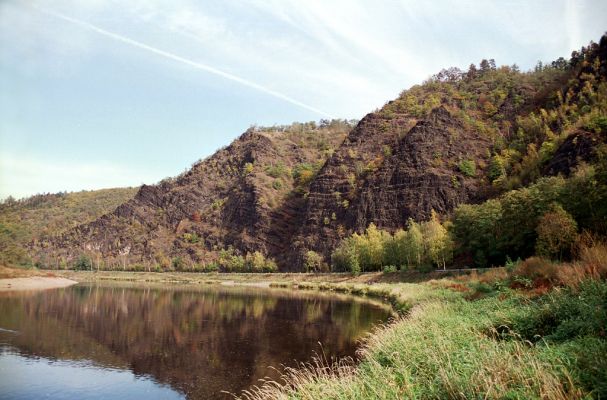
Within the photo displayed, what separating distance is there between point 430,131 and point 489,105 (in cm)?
3544

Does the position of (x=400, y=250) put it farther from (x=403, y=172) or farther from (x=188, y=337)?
(x=188, y=337)

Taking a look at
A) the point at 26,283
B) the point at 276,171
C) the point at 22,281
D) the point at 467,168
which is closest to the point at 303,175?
the point at 276,171

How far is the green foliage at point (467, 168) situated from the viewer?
12094 cm

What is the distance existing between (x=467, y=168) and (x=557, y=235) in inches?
3138

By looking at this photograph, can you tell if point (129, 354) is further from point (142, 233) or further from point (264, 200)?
point (142, 233)

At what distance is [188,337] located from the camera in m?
34.3

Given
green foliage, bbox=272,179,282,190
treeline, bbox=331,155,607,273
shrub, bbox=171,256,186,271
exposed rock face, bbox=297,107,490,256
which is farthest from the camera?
green foliage, bbox=272,179,282,190

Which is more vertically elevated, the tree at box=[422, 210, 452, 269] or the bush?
the tree at box=[422, 210, 452, 269]

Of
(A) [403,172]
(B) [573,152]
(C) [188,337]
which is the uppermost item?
(A) [403,172]

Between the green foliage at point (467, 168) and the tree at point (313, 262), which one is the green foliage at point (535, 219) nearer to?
the green foliage at point (467, 168)

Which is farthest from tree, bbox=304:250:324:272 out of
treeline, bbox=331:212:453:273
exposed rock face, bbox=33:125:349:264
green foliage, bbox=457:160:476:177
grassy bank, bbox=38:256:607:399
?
grassy bank, bbox=38:256:607:399

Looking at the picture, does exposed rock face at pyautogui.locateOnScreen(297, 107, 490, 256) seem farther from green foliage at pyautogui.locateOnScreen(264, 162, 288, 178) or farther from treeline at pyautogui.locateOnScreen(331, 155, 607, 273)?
green foliage at pyautogui.locateOnScreen(264, 162, 288, 178)

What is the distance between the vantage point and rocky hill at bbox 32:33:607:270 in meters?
114

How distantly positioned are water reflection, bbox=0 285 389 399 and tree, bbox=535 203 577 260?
18.2m
